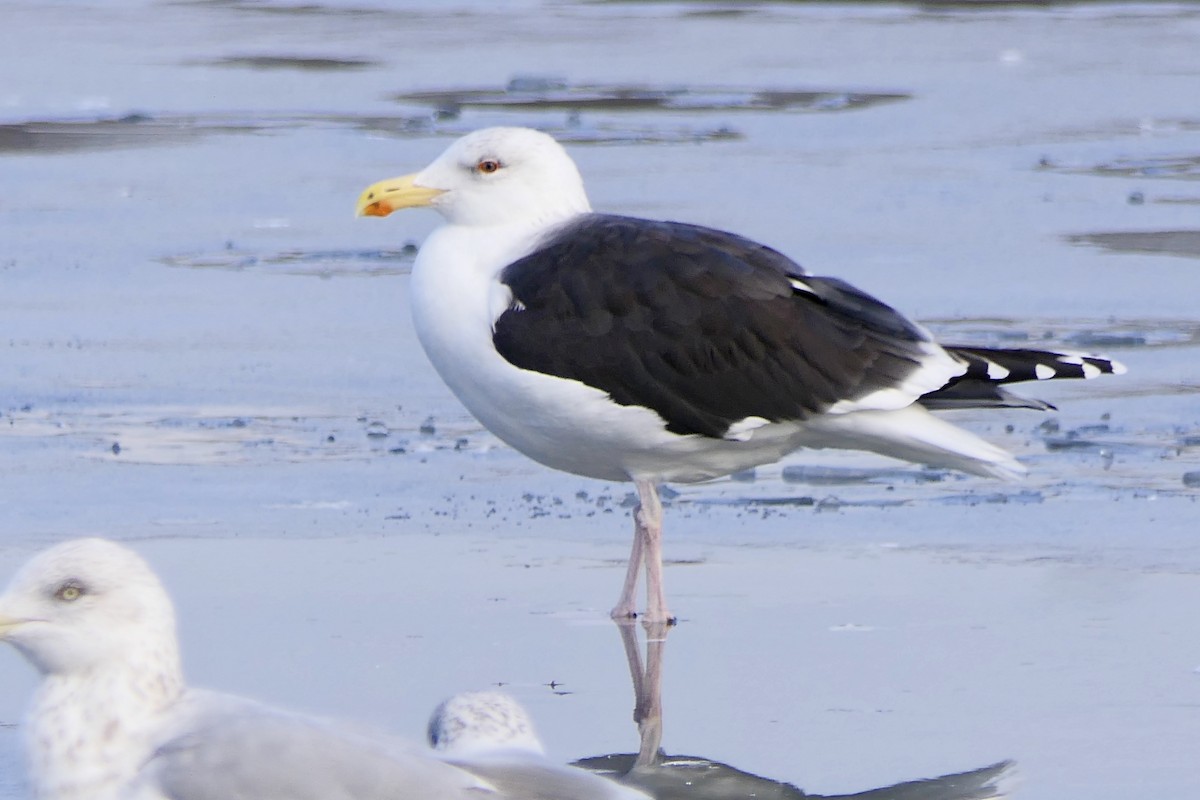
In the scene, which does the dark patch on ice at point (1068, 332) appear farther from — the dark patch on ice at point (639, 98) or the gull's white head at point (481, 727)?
the dark patch on ice at point (639, 98)

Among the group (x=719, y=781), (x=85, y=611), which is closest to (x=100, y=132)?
(x=719, y=781)

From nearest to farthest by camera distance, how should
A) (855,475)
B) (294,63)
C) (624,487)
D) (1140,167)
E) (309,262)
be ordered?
1. (855,475)
2. (624,487)
3. (309,262)
4. (1140,167)
5. (294,63)

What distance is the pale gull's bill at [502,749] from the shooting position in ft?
10.8

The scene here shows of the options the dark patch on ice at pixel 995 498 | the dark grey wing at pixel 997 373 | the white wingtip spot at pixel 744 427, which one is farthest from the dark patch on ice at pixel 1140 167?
the white wingtip spot at pixel 744 427

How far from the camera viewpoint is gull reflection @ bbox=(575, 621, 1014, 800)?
13.5ft

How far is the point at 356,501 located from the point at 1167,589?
219 cm

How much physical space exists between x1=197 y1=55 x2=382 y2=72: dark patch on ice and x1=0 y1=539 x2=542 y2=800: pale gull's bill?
39.1 feet

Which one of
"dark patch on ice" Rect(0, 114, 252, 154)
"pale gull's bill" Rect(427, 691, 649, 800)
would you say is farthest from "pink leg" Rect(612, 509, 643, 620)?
"dark patch on ice" Rect(0, 114, 252, 154)

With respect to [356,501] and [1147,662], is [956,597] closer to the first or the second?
[1147,662]

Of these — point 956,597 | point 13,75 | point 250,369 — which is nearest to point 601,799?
point 956,597

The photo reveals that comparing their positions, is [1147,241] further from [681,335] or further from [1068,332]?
[681,335]

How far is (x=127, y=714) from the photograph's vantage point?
3498 mm

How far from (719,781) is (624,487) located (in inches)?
106

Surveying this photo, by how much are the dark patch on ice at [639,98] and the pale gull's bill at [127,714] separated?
10.1 m
